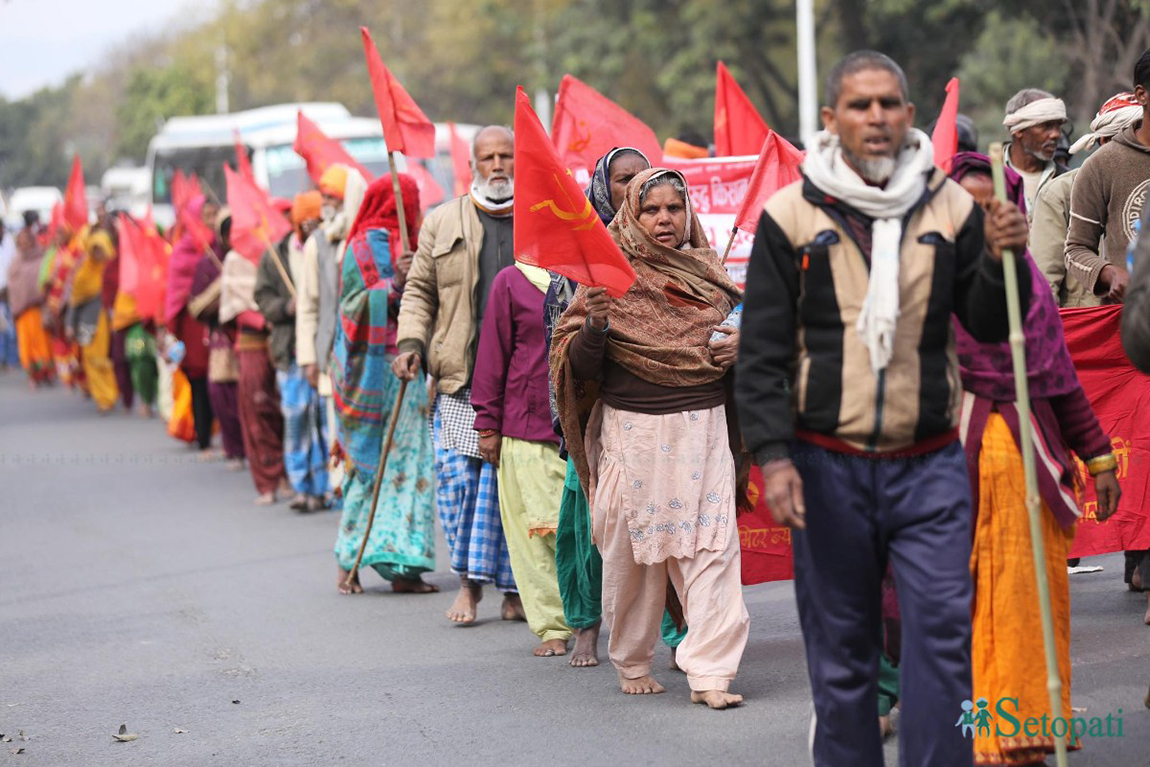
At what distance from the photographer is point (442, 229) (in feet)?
25.3

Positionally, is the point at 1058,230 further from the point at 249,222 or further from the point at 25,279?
the point at 25,279

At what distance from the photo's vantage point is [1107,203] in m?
6.68

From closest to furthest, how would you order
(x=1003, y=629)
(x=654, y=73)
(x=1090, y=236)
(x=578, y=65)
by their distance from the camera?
(x=1003, y=629) < (x=1090, y=236) < (x=578, y=65) < (x=654, y=73)

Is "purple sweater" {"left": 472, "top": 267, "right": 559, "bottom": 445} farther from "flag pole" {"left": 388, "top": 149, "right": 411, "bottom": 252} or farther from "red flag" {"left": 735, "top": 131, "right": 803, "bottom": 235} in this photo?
"flag pole" {"left": 388, "top": 149, "right": 411, "bottom": 252}

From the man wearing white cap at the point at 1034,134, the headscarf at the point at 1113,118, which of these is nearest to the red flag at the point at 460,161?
the man wearing white cap at the point at 1034,134

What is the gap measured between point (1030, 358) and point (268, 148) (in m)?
22.2

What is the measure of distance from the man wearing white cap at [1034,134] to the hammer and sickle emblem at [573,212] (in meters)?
2.61

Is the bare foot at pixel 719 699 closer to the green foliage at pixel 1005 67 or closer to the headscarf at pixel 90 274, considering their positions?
the headscarf at pixel 90 274

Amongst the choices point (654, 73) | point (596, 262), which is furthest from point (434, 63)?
point (596, 262)

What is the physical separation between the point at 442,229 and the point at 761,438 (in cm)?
375

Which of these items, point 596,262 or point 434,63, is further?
point 434,63

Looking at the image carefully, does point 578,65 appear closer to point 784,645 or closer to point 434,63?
point 434,63

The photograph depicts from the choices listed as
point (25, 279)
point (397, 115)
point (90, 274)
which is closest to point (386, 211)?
point (397, 115)

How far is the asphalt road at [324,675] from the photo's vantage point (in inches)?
223
